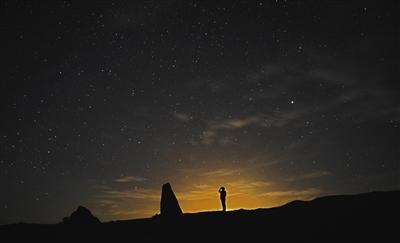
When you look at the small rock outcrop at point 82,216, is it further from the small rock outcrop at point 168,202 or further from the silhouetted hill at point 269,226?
the small rock outcrop at point 168,202

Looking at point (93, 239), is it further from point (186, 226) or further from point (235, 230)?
point (235, 230)

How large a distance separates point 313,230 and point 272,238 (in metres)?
1.57

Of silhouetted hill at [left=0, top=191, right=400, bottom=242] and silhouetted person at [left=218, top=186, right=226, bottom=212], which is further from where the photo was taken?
silhouetted person at [left=218, top=186, right=226, bottom=212]

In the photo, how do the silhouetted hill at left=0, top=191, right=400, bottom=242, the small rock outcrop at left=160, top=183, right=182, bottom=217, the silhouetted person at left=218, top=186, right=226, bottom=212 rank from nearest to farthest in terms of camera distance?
1. the silhouetted hill at left=0, top=191, right=400, bottom=242
2. the silhouetted person at left=218, top=186, right=226, bottom=212
3. the small rock outcrop at left=160, top=183, right=182, bottom=217

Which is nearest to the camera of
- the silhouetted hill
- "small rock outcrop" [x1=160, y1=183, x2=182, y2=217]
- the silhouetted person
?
the silhouetted hill

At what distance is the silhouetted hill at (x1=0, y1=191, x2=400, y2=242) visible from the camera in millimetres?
12188

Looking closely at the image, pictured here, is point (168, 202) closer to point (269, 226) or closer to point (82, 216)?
point (82, 216)

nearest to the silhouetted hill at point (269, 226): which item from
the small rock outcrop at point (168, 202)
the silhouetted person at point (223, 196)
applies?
the silhouetted person at point (223, 196)

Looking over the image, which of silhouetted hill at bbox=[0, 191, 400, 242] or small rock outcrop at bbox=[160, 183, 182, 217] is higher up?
small rock outcrop at bbox=[160, 183, 182, 217]

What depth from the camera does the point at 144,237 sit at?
14234mm

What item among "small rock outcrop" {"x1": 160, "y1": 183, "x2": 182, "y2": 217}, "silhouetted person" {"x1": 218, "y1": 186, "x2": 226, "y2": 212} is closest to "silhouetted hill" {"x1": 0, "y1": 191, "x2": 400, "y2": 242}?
"silhouetted person" {"x1": 218, "y1": 186, "x2": 226, "y2": 212}

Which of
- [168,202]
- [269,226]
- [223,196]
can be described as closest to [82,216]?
[168,202]

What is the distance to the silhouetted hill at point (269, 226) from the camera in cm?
1219

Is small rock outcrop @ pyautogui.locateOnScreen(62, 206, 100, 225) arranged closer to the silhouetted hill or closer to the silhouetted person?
the silhouetted hill
